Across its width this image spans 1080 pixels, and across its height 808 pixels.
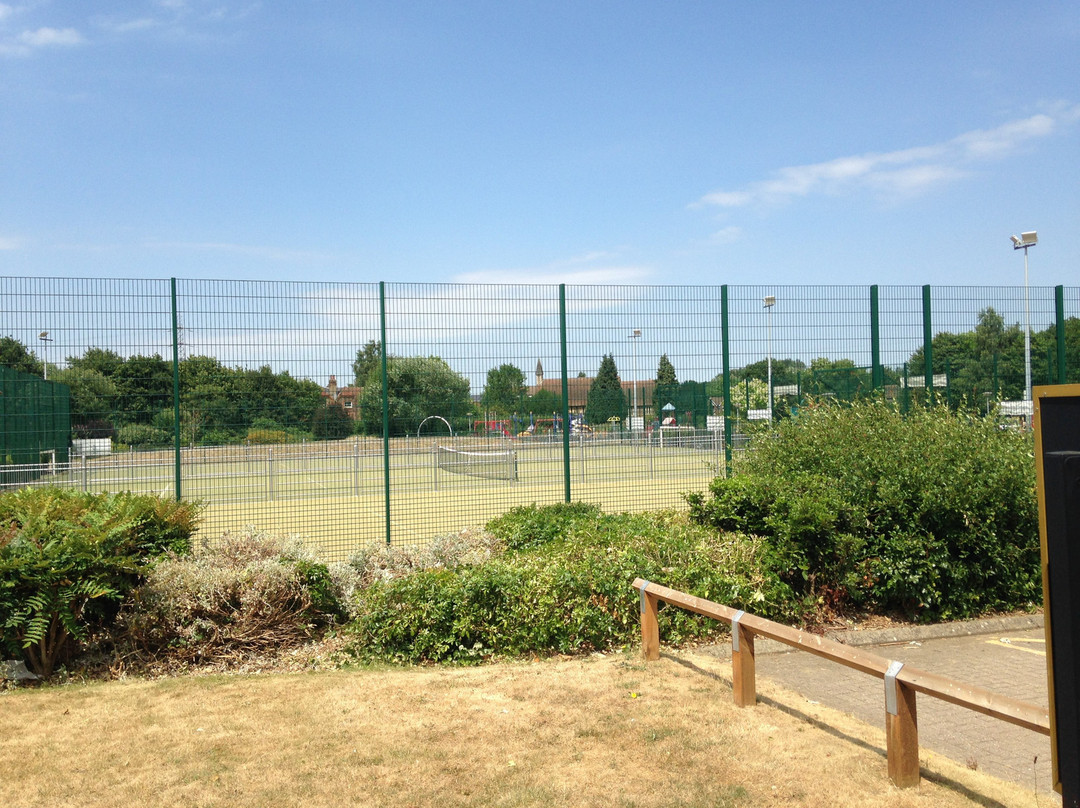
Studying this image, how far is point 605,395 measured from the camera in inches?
479

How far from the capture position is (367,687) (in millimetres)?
6145

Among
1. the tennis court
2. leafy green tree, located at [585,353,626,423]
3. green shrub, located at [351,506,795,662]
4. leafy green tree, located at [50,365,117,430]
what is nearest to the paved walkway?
green shrub, located at [351,506,795,662]

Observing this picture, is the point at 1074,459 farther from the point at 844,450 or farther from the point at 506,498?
the point at 506,498

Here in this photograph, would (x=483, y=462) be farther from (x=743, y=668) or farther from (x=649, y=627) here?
(x=743, y=668)

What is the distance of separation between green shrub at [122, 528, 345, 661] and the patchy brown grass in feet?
2.31

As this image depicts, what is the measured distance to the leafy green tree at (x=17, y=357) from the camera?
31.3ft

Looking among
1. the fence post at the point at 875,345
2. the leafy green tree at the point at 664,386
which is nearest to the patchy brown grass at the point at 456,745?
the leafy green tree at the point at 664,386

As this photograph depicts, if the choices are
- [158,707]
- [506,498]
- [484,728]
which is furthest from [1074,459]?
[506,498]

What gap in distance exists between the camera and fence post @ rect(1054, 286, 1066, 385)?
44.8 ft

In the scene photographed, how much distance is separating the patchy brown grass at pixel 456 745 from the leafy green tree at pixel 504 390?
17.1ft

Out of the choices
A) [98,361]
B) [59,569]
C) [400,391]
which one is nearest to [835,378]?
[400,391]

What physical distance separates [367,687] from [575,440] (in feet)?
21.1

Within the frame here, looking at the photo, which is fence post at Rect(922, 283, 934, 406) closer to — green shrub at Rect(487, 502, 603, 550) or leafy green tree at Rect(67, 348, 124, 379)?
green shrub at Rect(487, 502, 603, 550)


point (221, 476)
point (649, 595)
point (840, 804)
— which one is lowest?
point (840, 804)
